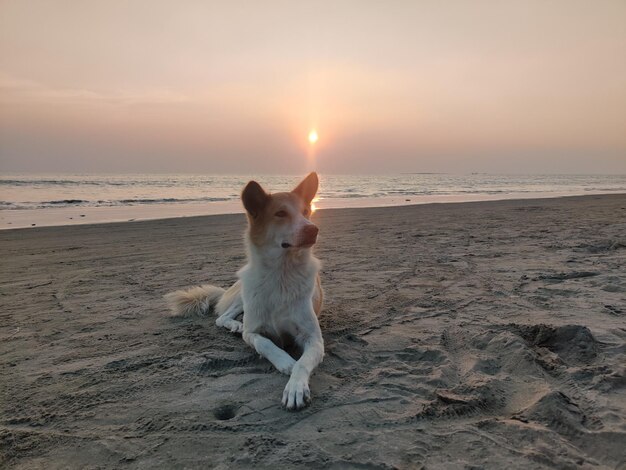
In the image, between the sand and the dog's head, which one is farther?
the dog's head

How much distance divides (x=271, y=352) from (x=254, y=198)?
1.43 meters

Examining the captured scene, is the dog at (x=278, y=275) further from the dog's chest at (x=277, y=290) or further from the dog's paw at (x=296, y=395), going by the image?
the dog's paw at (x=296, y=395)

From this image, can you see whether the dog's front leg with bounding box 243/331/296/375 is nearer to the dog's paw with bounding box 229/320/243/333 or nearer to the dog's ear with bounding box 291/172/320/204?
the dog's paw with bounding box 229/320/243/333

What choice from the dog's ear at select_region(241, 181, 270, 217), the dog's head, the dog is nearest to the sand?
the dog

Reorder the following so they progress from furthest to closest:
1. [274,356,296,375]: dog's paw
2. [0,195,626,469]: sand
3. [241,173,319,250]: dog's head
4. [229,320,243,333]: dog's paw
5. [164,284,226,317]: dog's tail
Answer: [164,284,226,317]: dog's tail < [229,320,243,333]: dog's paw < [241,173,319,250]: dog's head < [274,356,296,375]: dog's paw < [0,195,626,469]: sand

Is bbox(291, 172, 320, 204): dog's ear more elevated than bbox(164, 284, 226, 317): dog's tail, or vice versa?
bbox(291, 172, 320, 204): dog's ear

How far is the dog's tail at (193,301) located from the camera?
4941 millimetres

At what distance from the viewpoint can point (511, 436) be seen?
2.31m

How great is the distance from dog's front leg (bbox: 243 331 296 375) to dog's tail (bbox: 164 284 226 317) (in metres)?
1.41

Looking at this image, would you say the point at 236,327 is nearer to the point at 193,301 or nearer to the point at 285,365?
the point at 193,301

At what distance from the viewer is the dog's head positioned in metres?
3.67

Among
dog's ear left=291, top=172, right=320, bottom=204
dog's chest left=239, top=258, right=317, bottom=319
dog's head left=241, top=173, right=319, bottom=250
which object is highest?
dog's ear left=291, top=172, right=320, bottom=204

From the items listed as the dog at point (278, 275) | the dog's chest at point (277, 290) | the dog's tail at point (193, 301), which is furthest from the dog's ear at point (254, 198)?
the dog's tail at point (193, 301)

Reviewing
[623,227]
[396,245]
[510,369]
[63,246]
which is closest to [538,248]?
[396,245]
